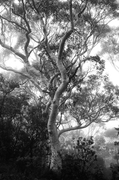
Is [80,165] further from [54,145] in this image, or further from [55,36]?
[55,36]

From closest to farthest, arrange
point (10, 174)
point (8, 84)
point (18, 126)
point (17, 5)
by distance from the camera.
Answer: point (10, 174) → point (18, 126) → point (8, 84) → point (17, 5)

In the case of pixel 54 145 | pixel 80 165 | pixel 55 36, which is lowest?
pixel 80 165

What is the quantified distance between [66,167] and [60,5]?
33.5ft

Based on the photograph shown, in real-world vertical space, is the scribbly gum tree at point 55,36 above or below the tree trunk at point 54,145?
above

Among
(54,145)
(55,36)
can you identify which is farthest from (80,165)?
(55,36)

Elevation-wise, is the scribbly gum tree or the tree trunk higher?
the scribbly gum tree

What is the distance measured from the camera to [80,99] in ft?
50.9

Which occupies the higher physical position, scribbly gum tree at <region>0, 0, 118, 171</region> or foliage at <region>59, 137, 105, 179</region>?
scribbly gum tree at <region>0, 0, 118, 171</region>

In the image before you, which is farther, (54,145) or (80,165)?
(54,145)

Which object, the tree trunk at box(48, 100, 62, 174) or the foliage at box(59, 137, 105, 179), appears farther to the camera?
the tree trunk at box(48, 100, 62, 174)

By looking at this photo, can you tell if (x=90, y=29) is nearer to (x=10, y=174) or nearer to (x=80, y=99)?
(x=80, y=99)

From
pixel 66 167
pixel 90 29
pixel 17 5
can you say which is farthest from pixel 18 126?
pixel 90 29

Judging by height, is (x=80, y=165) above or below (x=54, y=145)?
below

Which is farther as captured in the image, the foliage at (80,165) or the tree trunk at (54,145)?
the tree trunk at (54,145)
